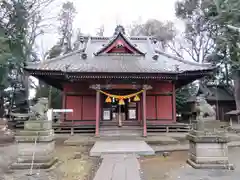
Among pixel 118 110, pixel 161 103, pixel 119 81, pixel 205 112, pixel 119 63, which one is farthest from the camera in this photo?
pixel 161 103

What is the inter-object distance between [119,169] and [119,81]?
24.3 ft

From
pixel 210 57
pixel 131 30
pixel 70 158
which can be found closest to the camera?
pixel 70 158

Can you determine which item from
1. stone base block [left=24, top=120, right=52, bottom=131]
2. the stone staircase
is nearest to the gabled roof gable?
the stone staircase

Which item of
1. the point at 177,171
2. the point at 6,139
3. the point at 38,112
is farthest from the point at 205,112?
the point at 6,139

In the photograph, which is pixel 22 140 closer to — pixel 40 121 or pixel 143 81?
pixel 40 121

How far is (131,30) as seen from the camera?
3647 centimetres

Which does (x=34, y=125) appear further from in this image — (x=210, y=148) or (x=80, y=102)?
(x=80, y=102)

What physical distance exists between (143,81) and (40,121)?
285 inches

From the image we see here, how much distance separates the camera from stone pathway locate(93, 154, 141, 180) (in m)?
4.70

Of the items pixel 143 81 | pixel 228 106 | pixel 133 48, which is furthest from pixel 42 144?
pixel 228 106

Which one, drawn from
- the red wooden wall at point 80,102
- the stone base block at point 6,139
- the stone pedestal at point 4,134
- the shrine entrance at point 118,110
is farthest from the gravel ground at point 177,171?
the stone pedestal at point 4,134

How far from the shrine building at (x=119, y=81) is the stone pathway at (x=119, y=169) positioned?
5171mm

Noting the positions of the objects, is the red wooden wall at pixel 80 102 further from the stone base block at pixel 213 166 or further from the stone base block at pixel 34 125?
the stone base block at pixel 213 166

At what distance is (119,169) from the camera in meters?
5.31
